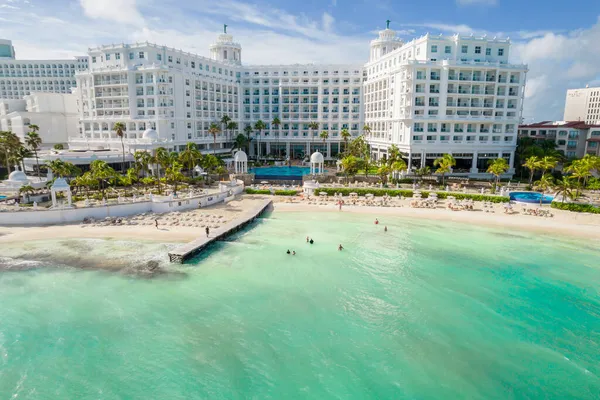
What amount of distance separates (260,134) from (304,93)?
53.2ft

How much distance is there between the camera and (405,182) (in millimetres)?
68375

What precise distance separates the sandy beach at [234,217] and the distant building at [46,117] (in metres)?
64.3

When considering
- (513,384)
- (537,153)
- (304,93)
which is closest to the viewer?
(513,384)

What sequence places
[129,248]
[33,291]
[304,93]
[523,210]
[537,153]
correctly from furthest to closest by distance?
[304,93]
[537,153]
[523,210]
[129,248]
[33,291]

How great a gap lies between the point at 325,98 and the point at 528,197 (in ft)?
195

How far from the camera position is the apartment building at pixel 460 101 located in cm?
7250

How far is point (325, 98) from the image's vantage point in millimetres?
103312

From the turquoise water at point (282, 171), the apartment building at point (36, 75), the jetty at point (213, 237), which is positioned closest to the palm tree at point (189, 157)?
the jetty at point (213, 237)

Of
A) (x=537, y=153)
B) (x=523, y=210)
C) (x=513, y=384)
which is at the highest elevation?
(x=537, y=153)

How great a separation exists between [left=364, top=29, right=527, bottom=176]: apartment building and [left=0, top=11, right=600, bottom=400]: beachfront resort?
0.36m

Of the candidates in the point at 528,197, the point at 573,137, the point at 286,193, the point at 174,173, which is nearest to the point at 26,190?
the point at 174,173

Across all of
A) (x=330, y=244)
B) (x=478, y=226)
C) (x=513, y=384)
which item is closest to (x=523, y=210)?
(x=478, y=226)

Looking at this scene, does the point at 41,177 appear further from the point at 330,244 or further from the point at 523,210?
the point at 523,210

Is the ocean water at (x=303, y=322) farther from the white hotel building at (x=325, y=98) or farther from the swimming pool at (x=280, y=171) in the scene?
the swimming pool at (x=280, y=171)
